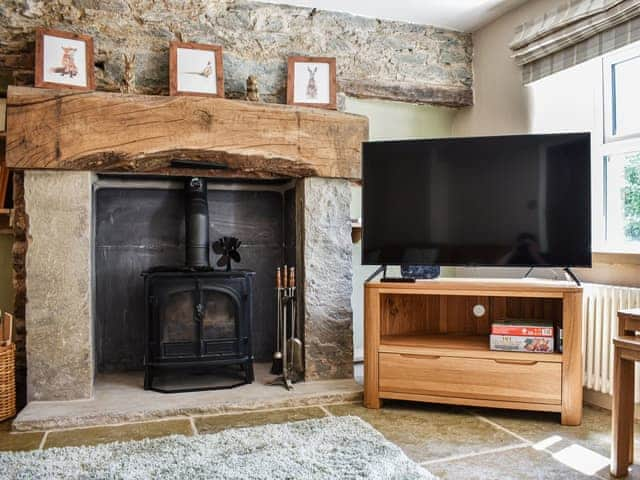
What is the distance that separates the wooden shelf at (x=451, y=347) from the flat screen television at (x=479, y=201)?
409 mm

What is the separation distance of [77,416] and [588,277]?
268 centimetres

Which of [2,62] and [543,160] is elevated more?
[2,62]

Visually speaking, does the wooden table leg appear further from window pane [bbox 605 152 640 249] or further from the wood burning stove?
the wood burning stove

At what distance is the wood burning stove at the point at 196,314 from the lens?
301 centimetres

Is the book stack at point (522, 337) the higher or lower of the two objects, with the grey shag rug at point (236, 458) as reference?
higher

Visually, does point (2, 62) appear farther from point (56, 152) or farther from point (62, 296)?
point (62, 296)

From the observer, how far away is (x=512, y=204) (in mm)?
2869

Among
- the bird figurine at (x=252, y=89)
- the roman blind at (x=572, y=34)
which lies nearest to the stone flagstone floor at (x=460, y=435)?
the bird figurine at (x=252, y=89)

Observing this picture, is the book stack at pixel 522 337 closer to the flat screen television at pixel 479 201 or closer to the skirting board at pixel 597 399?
the flat screen television at pixel 479 201

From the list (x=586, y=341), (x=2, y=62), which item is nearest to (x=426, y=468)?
(x=586, y=341)

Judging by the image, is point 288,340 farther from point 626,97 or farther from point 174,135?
point 626,97

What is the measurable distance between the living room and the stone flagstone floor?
0.05 feet

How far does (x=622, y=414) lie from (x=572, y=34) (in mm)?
1953

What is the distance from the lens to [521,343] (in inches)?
108
